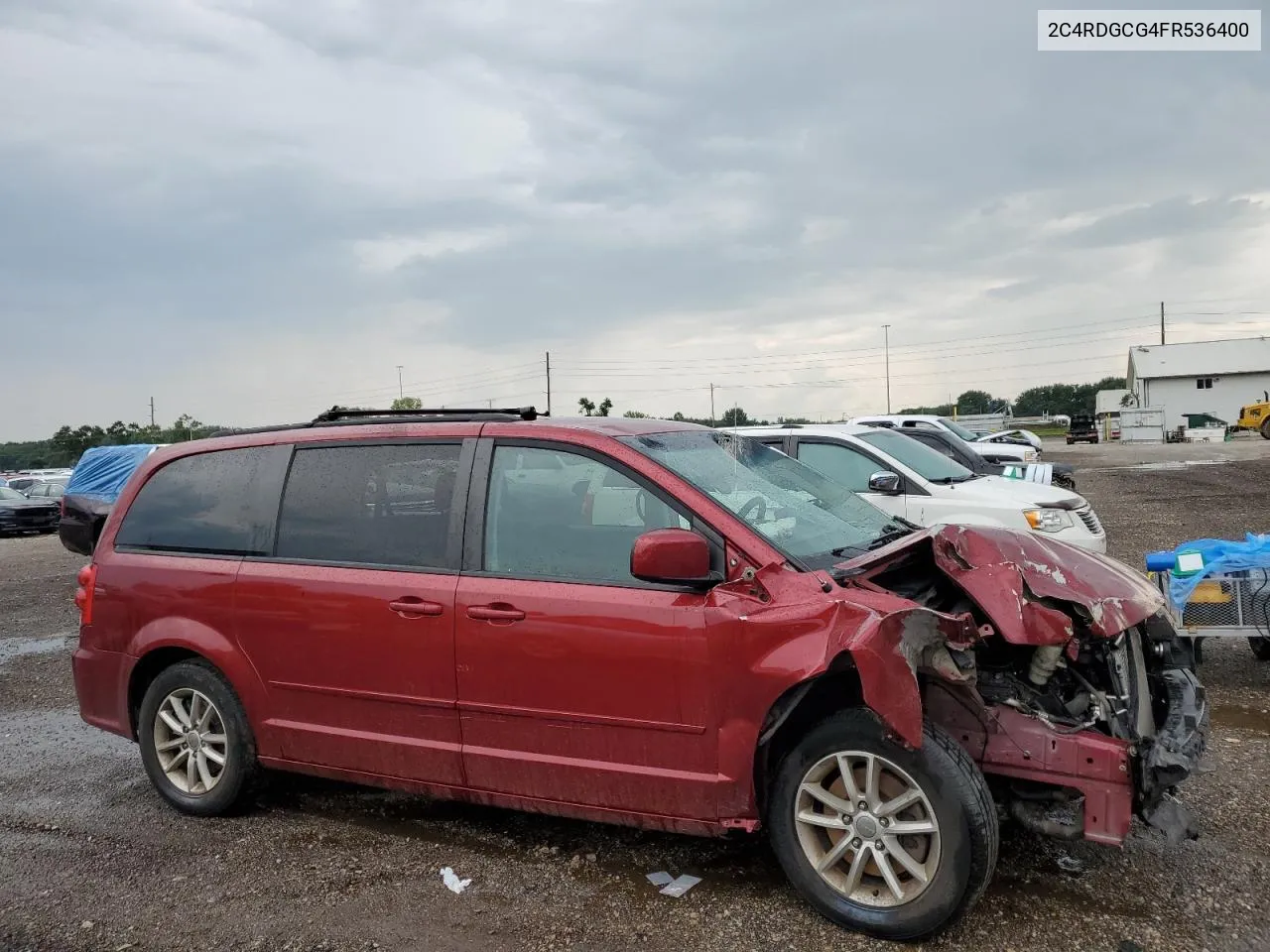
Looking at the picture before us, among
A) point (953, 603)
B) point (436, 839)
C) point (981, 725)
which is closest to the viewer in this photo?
point (981, 725)

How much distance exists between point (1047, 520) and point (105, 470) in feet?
44.3

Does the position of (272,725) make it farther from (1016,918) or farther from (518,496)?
(1016,918)

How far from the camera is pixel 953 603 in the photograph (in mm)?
3678

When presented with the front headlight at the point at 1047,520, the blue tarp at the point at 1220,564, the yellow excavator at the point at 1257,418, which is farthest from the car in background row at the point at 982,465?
the yellow excavator at the point at 1257,418

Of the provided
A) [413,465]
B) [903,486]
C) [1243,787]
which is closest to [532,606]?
[413,465]

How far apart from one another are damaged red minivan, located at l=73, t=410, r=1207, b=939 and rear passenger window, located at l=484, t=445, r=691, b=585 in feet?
0.04

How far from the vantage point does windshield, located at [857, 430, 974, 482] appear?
909 cm

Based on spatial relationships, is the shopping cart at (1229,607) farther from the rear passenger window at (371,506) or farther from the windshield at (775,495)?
the rear passenger window at (371,506)

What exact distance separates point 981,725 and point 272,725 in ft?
9.79

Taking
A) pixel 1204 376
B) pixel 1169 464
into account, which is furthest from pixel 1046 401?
pixel 1169 464

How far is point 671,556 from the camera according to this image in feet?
10.9

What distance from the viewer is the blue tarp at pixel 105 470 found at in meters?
14.7

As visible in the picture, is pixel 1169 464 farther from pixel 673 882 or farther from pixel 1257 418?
pixel 673 882

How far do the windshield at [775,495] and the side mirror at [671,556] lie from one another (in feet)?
1.02
